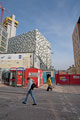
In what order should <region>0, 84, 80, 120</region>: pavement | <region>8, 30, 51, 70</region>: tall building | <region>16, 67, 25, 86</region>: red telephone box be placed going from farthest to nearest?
<region>8, 30, 51, 70</region>: tall building → <region>16, 67, 25, 86</region>: red telephone box → <region>0, 84, 80, 120</region>: pavement

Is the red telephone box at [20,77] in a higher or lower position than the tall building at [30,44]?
lower

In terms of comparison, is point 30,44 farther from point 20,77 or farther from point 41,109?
point 41,109

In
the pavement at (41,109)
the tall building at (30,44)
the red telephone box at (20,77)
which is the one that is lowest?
the pavement at (41,109)

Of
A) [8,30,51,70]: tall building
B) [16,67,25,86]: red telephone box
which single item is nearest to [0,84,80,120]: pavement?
[16,67,25,86]: red telephone box

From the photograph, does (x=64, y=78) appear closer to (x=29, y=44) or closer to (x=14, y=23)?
(x=29, y=44)

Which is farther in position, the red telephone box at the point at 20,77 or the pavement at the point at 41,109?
the red telephone box at the point at 20,77

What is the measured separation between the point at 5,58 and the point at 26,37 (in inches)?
1889

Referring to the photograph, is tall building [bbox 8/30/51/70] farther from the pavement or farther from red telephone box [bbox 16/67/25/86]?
the pavement

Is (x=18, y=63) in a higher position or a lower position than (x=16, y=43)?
lower

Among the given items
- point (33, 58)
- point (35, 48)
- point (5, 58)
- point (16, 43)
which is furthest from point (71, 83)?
point (16, 43)

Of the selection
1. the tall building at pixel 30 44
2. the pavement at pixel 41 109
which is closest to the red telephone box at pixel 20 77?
the pavement at pixel 41 109

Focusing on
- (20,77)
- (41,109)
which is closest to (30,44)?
(20,77)

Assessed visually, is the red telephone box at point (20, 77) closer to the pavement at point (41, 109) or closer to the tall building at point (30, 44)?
the pavement at point (41, 109)

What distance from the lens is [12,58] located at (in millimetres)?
23531
